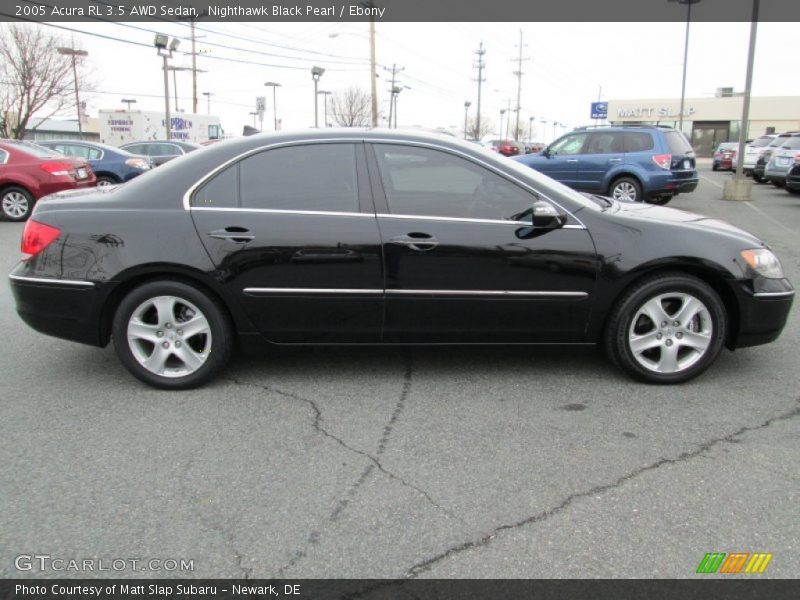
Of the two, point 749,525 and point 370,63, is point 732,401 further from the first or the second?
point 370,63

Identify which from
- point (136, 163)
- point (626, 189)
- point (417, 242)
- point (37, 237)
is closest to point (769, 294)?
point (417, 242)

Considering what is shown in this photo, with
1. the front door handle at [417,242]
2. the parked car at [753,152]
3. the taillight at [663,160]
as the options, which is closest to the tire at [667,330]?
the front door handle at [417,242]

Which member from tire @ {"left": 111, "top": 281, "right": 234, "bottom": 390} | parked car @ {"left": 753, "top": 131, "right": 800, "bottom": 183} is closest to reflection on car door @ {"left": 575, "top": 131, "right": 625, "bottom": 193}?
parked car @ {"left": 753, "top": 131, "right": 800, "bottom": 183}

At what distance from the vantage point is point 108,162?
14648 mm

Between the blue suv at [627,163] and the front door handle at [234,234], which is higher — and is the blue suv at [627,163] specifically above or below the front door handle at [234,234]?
above

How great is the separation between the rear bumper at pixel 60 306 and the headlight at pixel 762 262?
160 inches

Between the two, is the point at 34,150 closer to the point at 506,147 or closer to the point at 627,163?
the point at 627,163

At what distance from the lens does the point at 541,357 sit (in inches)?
179

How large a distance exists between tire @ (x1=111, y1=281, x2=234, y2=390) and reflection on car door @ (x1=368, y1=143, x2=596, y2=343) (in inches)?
42.9

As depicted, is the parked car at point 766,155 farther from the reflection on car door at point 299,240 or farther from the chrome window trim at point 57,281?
the chrome window trim at point 57,281

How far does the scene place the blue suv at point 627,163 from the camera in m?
12.9

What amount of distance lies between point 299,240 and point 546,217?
1500 mm

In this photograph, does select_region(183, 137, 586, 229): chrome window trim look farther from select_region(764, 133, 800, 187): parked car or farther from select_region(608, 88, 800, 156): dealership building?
select_region(608, 88, 800, 156): dealership building
